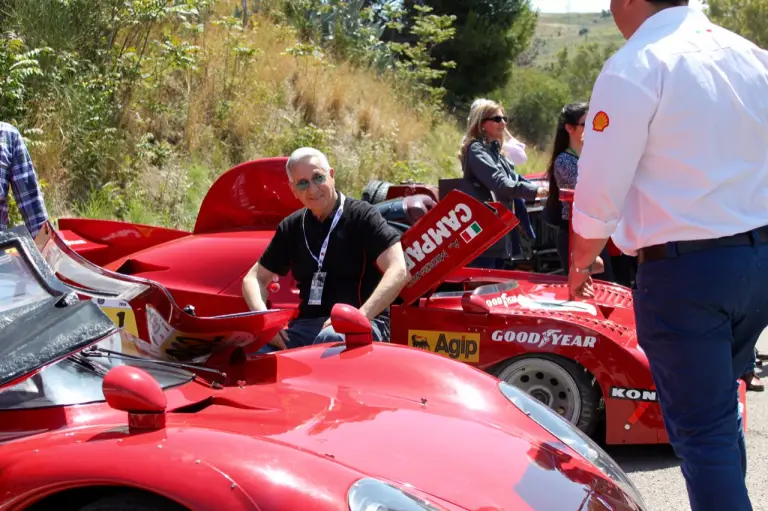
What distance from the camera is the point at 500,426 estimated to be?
10.1ft

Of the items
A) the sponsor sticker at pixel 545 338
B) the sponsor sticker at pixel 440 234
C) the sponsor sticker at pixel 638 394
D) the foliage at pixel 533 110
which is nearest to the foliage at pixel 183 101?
the sponsor sticker at pixel 440 234

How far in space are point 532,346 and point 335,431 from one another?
84.4 inches

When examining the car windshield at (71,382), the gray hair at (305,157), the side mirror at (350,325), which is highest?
the gray hair at (305,157)

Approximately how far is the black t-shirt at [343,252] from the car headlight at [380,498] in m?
2.38

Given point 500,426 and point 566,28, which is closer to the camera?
point 500,426

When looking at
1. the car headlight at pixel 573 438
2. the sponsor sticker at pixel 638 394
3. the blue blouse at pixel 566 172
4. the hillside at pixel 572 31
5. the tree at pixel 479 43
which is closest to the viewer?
the car headlight at pixel 573 438

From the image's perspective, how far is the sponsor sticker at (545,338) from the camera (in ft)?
15.0

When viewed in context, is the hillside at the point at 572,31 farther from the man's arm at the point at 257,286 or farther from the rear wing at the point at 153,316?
the rear wing at the point at 153,316

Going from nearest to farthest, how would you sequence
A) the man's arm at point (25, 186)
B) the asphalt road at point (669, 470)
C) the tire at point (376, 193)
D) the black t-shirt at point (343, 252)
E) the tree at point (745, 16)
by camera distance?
the asphalt road at point (669, 470) < the black t-shirt at point (343, 252) < the man's arm at point (25, 186) < the tire at point (376, 193) < the tree at point (745, 16)

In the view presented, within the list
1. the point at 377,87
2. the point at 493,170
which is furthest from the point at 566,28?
the point at 493,170

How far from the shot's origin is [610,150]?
2625 mm

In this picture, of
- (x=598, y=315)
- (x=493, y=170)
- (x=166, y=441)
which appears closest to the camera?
(x=166, y=441)

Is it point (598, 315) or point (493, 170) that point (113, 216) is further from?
point (598, 315)

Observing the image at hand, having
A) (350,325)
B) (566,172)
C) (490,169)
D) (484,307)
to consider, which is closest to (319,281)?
(484,307)
